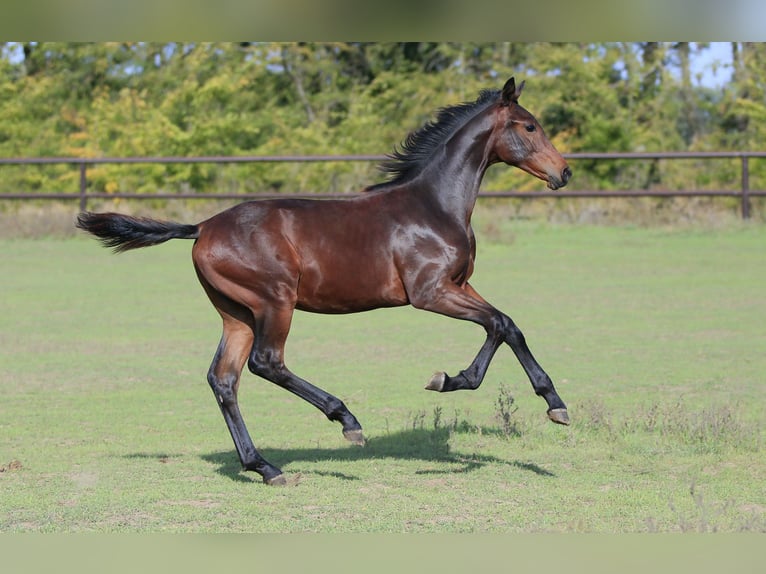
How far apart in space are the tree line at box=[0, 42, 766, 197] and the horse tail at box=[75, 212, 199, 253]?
18131 millimetres

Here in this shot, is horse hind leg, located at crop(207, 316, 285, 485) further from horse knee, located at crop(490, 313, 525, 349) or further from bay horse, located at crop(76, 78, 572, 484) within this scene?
horse knee, located at crop(490, 313, 525, 349)

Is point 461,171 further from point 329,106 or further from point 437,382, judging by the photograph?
point 329,106

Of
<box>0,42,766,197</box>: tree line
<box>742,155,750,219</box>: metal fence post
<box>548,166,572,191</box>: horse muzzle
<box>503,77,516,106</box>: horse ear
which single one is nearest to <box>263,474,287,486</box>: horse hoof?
<box>548,166,572,191</box>: horse muzzle

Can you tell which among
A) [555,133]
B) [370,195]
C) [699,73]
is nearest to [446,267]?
[370,195]

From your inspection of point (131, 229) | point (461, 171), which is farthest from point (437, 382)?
point (131, 229)

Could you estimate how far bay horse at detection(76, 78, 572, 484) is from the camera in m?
6.63

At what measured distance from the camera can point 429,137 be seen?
280 inches

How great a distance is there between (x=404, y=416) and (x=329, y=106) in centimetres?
2469

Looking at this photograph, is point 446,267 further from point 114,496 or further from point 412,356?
point 412,356

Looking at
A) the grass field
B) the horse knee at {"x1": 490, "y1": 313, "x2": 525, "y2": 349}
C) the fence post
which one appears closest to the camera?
the grass field

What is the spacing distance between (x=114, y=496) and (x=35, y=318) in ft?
27.8

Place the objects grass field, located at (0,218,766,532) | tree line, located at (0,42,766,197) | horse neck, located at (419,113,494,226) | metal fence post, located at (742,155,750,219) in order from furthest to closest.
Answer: tree line, located at (0,42,766,197)
metal fence post, located at (742,155,750,219)
horse neck, located at (419,113,494,226)
grass field, located at (0,218,766,532)

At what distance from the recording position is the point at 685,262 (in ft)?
60.6

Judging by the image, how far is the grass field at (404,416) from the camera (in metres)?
6.04
